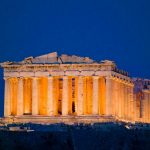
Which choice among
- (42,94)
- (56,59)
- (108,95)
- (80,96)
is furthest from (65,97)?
(108,95)

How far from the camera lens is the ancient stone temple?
11600 cm

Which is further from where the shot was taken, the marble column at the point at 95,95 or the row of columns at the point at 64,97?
the row of columns at the point at 64,97

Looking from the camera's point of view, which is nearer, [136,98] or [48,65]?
[48,65]

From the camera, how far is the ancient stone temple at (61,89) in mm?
116000

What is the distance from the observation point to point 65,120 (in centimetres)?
11425

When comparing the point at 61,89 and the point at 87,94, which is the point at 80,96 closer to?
the point at 87,94

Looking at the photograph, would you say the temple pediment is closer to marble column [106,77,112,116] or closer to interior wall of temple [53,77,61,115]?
interior wall of temple [53,77,61,115]

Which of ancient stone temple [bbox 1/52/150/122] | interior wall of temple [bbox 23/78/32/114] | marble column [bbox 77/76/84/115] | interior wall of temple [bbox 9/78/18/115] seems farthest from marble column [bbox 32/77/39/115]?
marble column [bbox 77/76/84/115]

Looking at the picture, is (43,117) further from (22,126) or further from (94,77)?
(22,126)

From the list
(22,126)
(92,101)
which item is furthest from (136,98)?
(22,126)

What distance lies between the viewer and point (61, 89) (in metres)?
120

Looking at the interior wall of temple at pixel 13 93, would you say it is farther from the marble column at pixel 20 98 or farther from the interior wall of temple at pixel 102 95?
the interior wall of temple at pixel 102 95

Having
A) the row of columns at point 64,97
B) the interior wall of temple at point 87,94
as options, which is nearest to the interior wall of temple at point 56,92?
the row of columns at point 64,97

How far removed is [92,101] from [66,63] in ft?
19.4
